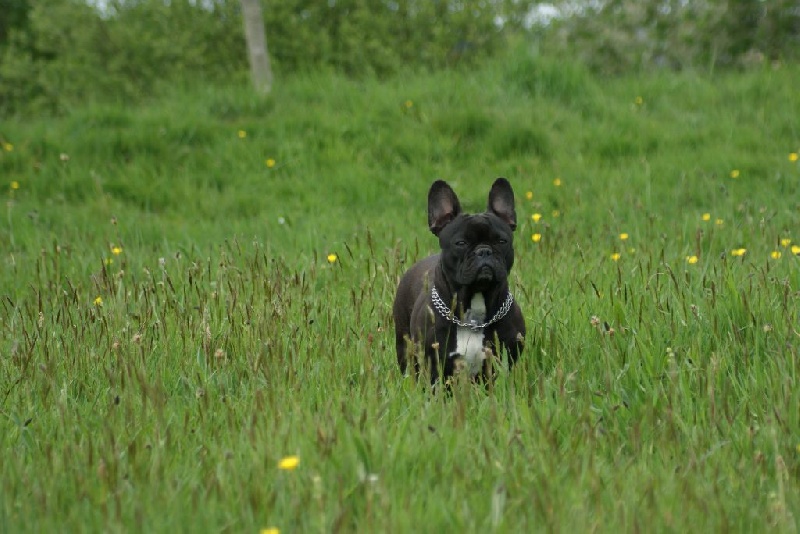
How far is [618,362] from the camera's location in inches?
159

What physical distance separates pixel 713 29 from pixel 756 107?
292 centimetres


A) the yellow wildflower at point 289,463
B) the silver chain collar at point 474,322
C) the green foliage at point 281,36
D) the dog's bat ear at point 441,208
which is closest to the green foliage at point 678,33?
the green foliage at point 281,36

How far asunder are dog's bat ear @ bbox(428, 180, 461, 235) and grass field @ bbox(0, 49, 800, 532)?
661 mm

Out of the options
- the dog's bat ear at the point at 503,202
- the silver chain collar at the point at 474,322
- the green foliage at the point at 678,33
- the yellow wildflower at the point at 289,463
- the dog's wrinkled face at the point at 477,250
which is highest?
the green foliage at the point at 678,33

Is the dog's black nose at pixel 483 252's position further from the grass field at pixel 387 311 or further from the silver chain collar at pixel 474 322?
the grass field at pixel 387 311

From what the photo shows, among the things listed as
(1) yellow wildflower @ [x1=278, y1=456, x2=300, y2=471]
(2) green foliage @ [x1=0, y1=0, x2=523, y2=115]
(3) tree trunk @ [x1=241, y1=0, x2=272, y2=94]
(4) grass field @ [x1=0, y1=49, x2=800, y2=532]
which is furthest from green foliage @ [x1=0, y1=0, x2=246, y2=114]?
(1) yellow wildflower @ [x1=278, y1=456, x2=300, y2=471]

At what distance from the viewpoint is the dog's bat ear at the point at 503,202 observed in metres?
4.70

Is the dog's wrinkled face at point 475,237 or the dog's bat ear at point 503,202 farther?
the dog's bat ear at point 503,202

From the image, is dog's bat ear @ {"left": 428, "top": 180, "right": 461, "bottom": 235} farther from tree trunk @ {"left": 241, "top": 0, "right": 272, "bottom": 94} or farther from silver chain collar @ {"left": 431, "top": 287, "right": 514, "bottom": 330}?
tree trunk @ {"left": 241, "top": 0, "right": 272, "bottom": 94}

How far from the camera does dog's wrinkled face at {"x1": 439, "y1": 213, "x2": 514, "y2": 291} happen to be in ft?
13.8

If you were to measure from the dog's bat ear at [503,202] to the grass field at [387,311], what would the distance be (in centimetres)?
50

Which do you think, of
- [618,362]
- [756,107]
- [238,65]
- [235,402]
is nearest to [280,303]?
[235,402]

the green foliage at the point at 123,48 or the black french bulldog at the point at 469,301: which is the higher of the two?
the green foliage at the point at 123,48

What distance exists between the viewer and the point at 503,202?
472 cm
